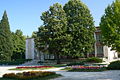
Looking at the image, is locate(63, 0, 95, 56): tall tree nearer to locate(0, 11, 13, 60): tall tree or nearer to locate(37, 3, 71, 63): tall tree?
locate(37, 3, 71, 63): tall tree

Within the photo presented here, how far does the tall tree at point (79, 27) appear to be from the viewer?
40.2 meters

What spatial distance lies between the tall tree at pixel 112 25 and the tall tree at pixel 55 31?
1155 centimetres

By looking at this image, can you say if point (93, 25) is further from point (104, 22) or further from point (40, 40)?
point (104, 22)

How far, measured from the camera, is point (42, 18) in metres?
41.4

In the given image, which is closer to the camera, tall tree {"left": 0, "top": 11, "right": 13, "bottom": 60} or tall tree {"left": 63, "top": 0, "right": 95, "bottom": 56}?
tall tree {"left": 63, "top": 0, "right": 95, "bottom": 56}

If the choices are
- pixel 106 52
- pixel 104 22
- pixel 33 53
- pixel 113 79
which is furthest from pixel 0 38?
pixel 113 79

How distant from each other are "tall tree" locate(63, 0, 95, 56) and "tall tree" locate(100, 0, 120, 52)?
12242 mm

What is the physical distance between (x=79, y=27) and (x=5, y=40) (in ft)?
73.4

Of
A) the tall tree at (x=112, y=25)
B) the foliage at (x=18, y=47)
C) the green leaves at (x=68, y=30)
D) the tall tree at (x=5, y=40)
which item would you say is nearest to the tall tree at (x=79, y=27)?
the green leaves at (x=68, y=30)

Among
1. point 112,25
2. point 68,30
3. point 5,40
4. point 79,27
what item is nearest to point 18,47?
point 5,40

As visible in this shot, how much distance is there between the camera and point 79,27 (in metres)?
41.0

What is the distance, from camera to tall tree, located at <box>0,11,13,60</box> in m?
54.8

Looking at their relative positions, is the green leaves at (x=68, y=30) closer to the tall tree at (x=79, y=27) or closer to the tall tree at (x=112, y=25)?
the tall tree at (x=79, y=27)

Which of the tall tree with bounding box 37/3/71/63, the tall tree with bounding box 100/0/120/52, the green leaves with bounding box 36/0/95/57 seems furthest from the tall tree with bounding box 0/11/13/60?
the tall tree with bounding box 100/0/120/52
